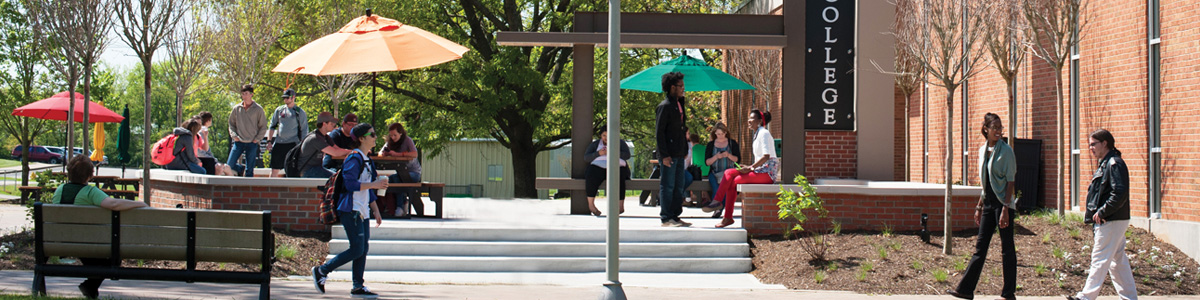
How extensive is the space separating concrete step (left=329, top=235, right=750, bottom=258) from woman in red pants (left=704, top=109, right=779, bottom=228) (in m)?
0.88

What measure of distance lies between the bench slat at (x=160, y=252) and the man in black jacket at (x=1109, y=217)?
6544mm

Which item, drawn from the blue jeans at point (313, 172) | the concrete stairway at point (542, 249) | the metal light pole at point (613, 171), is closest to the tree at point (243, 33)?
the blue jeans at point (313, 172)

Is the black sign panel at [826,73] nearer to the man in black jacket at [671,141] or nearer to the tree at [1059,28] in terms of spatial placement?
the tree at [1059,28]

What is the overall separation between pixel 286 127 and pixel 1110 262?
10.0m

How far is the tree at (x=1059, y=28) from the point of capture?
12539 mm

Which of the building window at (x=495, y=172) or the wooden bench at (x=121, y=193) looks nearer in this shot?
the wooden bench at (x=121, y=193)

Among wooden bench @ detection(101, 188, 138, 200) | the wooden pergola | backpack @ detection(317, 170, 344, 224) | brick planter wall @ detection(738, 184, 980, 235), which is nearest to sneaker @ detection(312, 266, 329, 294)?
backpack @ detection(317, 170, 344, 224)

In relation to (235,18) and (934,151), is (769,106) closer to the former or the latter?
(934,151)

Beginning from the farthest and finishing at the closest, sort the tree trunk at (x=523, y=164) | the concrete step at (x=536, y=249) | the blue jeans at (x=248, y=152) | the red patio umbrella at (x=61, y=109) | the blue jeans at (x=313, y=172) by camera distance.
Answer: the tree trunk at (x=523, y=164), the red patio umbrella at (x=61, y=109), the blue jeans at (x=248, y=152), the blue jeans at (x=313, y=172), the concrete step at (x=536, y=249)

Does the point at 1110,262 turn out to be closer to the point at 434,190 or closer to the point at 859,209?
the point at 859,209

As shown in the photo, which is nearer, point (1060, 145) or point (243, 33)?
point (1060, 145)

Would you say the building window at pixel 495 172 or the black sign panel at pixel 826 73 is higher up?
the black sign panel at pixel 826 73

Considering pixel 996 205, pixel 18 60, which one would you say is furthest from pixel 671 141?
pixel 18 60

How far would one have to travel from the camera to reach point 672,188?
12227 mm
